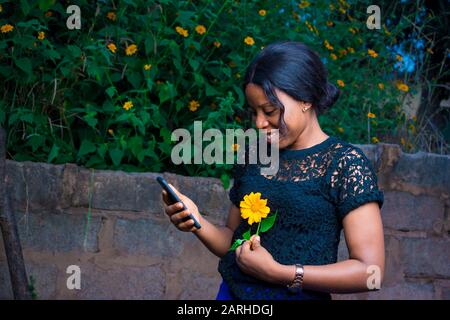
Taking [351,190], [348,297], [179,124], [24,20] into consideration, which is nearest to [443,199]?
[348,297]

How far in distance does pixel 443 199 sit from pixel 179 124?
4.28 feet

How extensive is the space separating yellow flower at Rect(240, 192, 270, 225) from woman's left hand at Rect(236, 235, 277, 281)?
81mm

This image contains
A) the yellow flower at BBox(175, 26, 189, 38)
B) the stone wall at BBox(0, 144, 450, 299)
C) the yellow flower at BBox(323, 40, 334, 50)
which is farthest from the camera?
the yellow flower at BBox(323, 40, 334, 50)

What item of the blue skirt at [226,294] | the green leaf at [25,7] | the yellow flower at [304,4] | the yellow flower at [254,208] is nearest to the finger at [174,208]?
the yellow flower at [254,208]

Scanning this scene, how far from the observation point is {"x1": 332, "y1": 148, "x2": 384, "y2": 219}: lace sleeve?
1866 millimetres

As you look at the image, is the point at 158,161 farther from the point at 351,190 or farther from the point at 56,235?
the point at 351,190

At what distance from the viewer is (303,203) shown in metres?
1.92

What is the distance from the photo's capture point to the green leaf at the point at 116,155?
3.28 m

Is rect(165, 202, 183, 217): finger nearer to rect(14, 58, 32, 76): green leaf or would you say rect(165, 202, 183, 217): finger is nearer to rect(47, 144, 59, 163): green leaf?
rect(47, 144, 59, 163): green leaf

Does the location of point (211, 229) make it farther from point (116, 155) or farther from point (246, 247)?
point (116, 155)

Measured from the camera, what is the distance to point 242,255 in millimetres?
1826

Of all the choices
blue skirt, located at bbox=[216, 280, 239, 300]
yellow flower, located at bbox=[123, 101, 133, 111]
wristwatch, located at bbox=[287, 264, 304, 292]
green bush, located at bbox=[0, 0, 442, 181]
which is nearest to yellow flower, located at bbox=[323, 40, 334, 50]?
green bush, located at bbox=[0, 0, 442, 181]

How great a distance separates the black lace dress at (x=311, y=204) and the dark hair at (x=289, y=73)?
0.14 metres

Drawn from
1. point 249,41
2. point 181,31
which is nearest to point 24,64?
point 181,31
